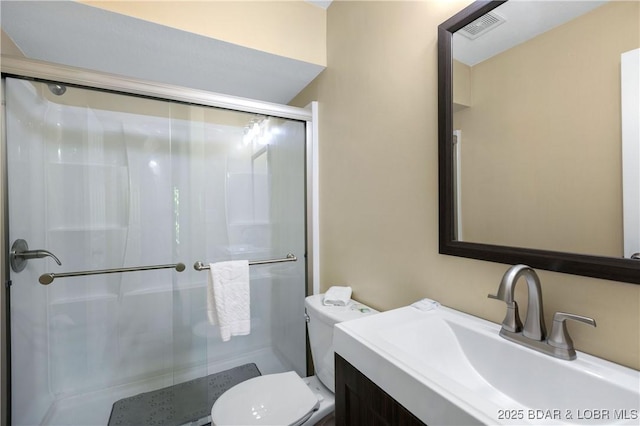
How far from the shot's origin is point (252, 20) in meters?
1.48

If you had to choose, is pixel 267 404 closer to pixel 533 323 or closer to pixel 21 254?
pixel 533 323

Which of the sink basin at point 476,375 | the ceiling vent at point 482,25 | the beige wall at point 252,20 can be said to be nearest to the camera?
the sink basin at point 476,375

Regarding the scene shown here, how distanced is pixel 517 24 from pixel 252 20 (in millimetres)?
1240

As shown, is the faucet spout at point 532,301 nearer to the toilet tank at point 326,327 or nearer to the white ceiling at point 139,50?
the toilet tank at point 326,327

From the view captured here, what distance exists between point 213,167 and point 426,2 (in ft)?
4.38

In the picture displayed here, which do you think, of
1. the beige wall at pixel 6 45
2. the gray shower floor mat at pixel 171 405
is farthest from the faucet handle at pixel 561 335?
the beige wall at pixel 6 45

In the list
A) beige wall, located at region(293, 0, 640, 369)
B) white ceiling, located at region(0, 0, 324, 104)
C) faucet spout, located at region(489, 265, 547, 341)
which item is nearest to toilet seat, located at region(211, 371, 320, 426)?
beige wall, located at region(293, 0, 640, 369)

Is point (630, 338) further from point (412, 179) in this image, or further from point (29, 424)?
point (29, 424)

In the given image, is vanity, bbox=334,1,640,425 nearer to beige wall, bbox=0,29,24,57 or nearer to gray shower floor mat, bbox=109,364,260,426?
gray shower floor mat, bbox=109,364,260,426

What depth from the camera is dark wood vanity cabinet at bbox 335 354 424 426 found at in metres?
0.62

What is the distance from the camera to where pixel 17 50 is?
4.54 feet

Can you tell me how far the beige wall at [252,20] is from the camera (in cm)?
128

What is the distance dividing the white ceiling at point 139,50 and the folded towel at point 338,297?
4.26ft

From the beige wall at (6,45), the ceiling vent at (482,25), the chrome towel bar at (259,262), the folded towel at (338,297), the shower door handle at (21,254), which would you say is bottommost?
the folded towel at (338,297)
